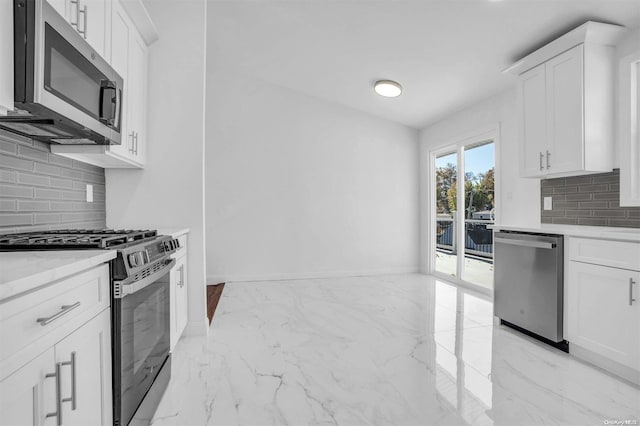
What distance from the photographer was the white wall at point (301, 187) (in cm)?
474

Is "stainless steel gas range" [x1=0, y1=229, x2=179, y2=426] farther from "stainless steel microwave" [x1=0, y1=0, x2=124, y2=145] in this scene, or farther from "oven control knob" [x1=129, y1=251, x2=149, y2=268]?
"stainless steel microwave" [x1=0, y1=0, x2=124, y2=145]

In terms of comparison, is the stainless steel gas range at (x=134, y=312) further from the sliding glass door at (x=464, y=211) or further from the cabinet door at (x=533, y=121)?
the sliding glass door at (x=464, y=211)

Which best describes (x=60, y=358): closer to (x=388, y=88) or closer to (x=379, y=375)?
(x=379, y=375)

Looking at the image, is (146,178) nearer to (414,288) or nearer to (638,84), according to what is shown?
(414,288)

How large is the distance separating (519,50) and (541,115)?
653 millimetres

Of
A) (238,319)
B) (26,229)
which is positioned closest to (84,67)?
(26,229)

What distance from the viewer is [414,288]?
4398 mm

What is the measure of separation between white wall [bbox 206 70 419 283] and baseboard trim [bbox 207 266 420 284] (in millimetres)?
15

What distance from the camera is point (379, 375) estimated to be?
6.86 feet

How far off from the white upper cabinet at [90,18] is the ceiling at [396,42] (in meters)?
1.73

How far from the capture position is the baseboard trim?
472cm

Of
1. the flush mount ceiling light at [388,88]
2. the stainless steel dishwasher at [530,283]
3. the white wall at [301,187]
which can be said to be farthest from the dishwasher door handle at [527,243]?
the white wall at [301,187]

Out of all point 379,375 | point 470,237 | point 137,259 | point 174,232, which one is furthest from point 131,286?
point 470,237

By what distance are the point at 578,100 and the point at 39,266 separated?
10.9ft
